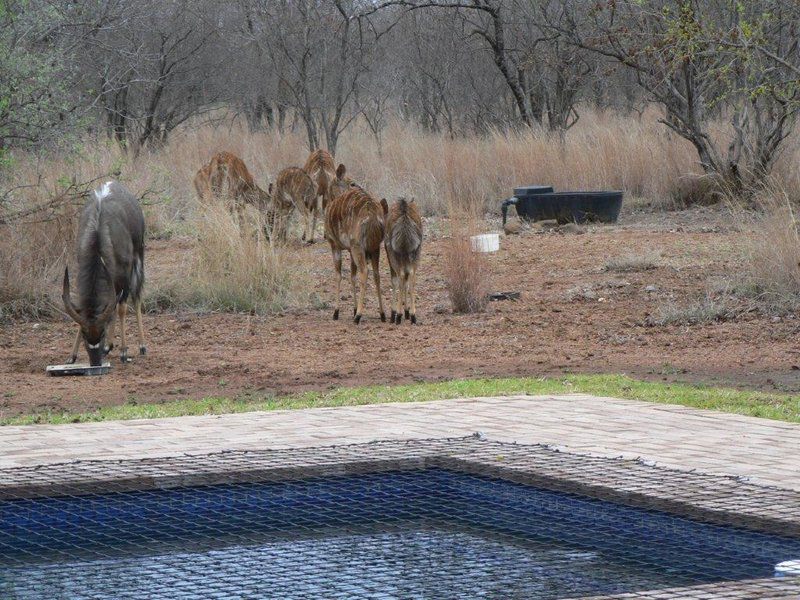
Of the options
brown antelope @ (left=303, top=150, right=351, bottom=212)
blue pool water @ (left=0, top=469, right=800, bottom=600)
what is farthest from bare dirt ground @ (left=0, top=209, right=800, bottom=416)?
brown antelope @ (left=303, top=150, right=351, bottom=212)

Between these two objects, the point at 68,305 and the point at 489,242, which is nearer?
the point at 68,305

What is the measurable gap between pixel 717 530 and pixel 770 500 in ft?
1.01

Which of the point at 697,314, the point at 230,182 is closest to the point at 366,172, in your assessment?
the point at 230,182

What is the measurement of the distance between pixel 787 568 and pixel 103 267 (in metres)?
7.79

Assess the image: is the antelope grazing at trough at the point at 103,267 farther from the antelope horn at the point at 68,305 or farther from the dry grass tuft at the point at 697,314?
the dry grass tuft at the point at 697,314

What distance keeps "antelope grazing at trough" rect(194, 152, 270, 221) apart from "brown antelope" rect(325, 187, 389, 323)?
5.29 metres

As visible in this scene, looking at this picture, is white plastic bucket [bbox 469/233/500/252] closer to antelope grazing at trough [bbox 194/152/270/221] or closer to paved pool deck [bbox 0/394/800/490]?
antelope grazing at trough [bbox 194/152/270/221]

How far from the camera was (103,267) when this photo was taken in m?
11.6

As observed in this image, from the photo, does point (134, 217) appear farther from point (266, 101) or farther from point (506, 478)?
point (266, 101)

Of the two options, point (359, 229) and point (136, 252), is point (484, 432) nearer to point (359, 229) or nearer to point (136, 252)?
point (136, 252)

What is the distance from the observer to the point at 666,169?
24.2m

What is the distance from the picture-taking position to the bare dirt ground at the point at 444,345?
10.9 meters

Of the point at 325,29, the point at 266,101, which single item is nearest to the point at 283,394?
the point at 325,29

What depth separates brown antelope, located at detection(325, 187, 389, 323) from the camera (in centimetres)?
1395
